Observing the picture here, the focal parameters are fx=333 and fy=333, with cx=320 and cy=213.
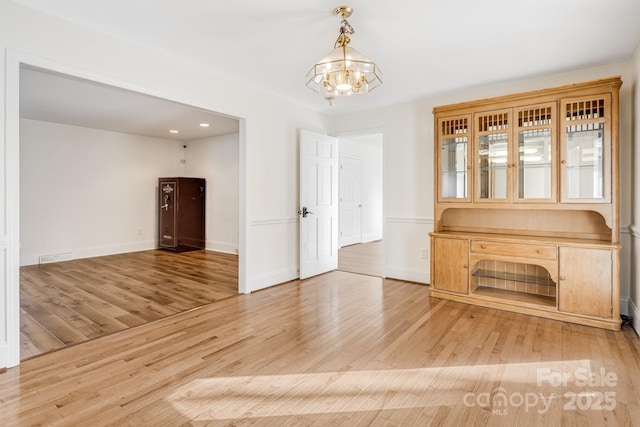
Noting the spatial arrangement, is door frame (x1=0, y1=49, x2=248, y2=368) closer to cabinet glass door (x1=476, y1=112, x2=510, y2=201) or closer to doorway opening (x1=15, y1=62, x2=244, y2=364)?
doorway opening (x1=15, y1=62, x2=244, y2=364)

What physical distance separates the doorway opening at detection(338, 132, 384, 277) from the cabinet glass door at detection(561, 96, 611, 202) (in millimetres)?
3965

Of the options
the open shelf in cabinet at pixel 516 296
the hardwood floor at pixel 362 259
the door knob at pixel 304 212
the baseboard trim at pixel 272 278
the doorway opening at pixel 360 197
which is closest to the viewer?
the open shelf in cabinet at pixel 516 296

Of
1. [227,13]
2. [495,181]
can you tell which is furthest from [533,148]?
[227,13]

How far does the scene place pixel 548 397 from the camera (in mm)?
1970

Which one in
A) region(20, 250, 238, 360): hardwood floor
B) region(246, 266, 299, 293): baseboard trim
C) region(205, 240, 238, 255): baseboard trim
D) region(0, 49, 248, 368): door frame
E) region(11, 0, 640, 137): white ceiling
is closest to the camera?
region(0, 49, 248, 368): door frame

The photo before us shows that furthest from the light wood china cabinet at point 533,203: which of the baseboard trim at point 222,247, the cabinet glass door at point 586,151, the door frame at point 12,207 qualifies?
the baseboard trim at point 222,247

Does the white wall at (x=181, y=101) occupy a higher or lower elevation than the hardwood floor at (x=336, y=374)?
higher

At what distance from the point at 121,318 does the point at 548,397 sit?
353 cm

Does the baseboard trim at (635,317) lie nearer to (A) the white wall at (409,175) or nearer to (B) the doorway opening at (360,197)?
(A) the white wall at (409,175)

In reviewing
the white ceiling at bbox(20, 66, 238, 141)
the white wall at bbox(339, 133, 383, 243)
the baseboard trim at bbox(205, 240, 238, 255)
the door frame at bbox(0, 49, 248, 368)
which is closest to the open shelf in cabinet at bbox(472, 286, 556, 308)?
the white ceiling at bbox(20, 66, 238, 141)

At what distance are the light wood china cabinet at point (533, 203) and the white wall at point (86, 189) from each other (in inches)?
244

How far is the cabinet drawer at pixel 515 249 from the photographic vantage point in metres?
3.22

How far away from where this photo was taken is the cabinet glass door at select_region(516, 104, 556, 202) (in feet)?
10.8

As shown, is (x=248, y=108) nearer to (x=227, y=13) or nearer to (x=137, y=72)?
(x=137, y=72)
